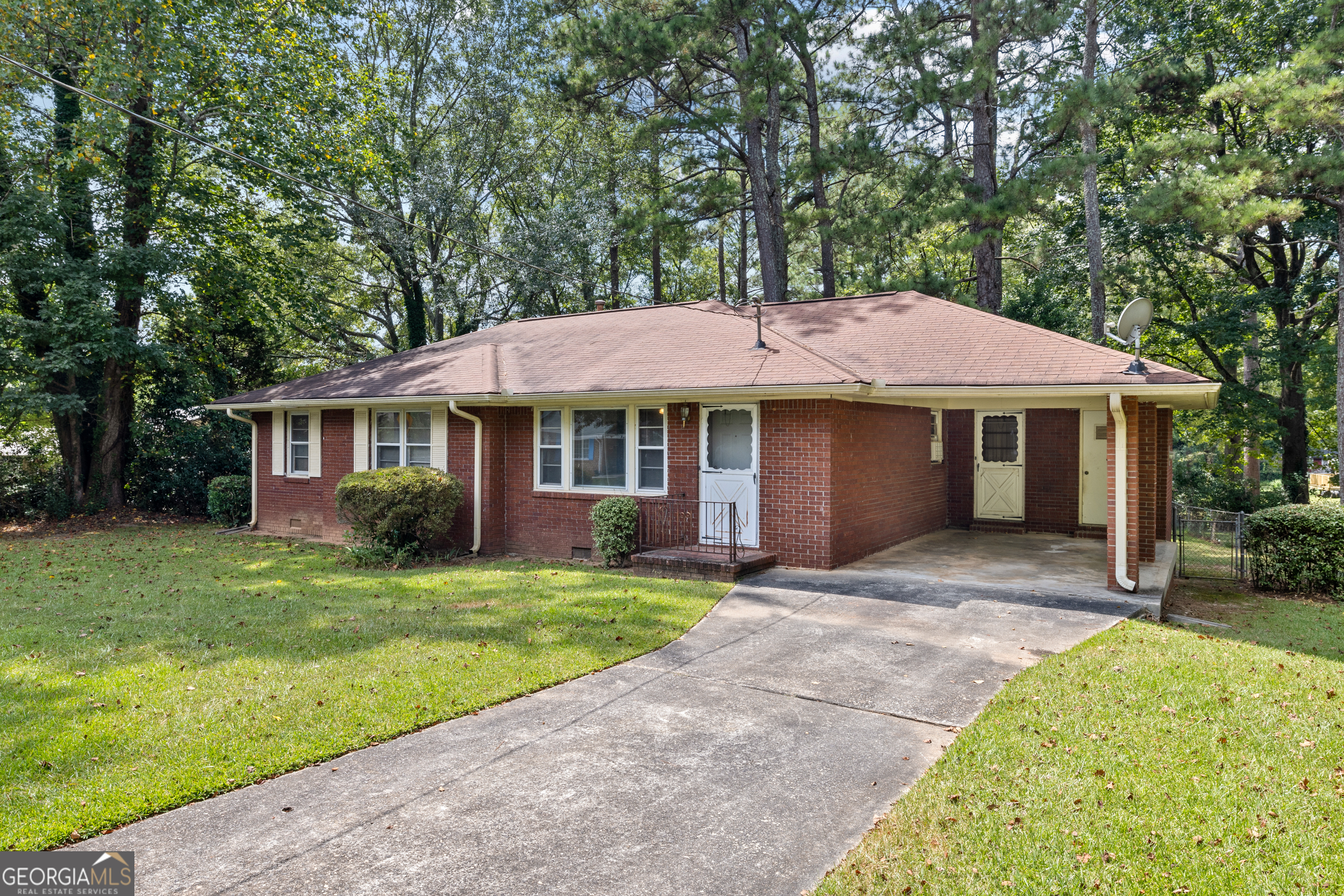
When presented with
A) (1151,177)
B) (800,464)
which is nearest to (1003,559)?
(800,464)

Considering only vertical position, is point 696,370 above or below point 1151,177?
below

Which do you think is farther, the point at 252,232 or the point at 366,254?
the point at 366,254

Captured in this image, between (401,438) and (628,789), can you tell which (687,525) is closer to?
(401,438)

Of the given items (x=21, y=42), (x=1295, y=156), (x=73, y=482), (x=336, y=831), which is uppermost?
(x=21, y=42)

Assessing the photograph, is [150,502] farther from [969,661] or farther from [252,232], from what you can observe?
[969,661]

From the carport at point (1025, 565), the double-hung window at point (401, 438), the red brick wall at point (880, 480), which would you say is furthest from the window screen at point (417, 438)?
the carport at point (1025, 565)

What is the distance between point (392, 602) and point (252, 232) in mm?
17796

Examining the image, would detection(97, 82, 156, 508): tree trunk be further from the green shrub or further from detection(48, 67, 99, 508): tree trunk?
the green shrub

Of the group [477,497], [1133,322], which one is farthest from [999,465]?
[477,497]

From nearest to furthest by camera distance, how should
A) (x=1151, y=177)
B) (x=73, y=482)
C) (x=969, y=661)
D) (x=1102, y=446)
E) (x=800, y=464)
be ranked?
1. (x=969, y=661)
2. (x=800, y=464)
3. (x=1102, y=446)
4. (x=73, y=482)
5. (x=1151, y=177)

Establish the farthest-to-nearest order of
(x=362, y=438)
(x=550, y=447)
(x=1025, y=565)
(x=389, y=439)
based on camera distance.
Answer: (x=362, y=438) < (x=389, y=439) < (x=550, y=447) < (x=1025, y=565)

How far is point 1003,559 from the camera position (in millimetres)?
11172

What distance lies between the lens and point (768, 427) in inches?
408

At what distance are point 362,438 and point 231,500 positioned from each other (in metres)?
5.18
